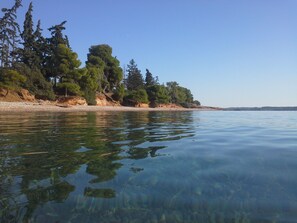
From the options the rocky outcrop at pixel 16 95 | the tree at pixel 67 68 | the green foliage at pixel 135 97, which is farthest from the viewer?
the green foliage at pixel 135 97

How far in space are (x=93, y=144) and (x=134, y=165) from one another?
313cm

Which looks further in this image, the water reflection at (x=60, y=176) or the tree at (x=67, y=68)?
the tree at (x=67, y=68)

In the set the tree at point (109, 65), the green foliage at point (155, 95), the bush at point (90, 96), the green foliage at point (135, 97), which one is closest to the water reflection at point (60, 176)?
the bush at point (90, 96)

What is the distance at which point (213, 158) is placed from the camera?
254 inches

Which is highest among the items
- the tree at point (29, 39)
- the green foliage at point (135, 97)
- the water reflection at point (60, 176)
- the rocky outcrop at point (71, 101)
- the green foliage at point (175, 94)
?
the tree at point (29, 39)

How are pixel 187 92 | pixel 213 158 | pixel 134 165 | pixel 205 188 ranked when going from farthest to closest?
1. pixel 187 92
2. pixel 213 158
3. pixel 134 165
4. pixel 205 188

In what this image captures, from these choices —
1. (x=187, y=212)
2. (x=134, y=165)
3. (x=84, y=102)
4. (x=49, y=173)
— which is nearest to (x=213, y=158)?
(x=134, y=165)

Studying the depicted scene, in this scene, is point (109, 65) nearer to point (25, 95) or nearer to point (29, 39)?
point (29, 39)

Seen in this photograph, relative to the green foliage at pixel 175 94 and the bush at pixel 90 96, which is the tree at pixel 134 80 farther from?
the bush at pixel 90 96

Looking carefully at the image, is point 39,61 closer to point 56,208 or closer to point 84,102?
point 84,102

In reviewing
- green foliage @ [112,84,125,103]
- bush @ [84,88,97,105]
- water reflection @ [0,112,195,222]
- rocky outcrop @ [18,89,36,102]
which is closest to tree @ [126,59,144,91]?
green foliage @ [112,84,125,103]

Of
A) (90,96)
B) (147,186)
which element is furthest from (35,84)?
(147,186)

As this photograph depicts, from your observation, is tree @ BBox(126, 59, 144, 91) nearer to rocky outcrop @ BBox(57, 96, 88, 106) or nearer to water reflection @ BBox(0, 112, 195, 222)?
rocky outcrop @ BBox(57, 96, 88, 106)

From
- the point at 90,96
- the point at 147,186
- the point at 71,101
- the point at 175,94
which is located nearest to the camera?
the point at 147,186
